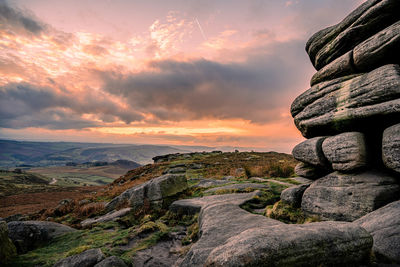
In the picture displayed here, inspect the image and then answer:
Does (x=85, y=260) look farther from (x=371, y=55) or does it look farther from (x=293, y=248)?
(x=371, y=55)

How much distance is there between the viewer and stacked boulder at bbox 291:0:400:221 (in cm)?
896

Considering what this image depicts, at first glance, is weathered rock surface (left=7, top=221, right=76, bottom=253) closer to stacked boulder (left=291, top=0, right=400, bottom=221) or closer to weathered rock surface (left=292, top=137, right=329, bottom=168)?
stacked boulder (left=291, top=0, right=400, bottom=221)

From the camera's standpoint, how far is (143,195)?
18500 mm

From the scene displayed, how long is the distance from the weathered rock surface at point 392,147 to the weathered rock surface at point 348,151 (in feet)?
3.33

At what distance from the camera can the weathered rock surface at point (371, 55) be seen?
9344 millimetres

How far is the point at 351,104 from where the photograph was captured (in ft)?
34.8

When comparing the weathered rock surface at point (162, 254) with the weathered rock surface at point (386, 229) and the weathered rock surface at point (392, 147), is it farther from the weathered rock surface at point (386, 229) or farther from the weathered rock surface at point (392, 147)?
the weathered rock surface at point (392, 147)

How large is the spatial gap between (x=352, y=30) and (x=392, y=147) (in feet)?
23.7

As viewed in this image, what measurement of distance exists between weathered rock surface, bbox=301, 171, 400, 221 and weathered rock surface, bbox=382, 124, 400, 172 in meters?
0.96

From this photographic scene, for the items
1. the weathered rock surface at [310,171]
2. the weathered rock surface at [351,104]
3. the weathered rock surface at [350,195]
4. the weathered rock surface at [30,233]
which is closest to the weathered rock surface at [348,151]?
the weathered rock surface at [350,195]

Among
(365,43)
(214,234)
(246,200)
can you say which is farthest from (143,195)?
(365,43)

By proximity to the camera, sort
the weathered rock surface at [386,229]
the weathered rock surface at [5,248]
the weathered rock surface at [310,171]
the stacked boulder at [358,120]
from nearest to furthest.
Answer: the weathered rock surface at [386,229] → the weathered rock surface at [5,248] → the stacked boulder at [358,120] → the weathered rock surface at [310,171]

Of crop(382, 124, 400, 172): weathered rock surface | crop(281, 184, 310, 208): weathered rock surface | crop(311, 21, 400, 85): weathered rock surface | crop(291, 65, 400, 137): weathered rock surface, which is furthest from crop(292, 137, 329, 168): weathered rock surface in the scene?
crop(311, 21, 400, 85): weathered rock surface

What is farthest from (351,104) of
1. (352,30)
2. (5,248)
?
(5,248)
